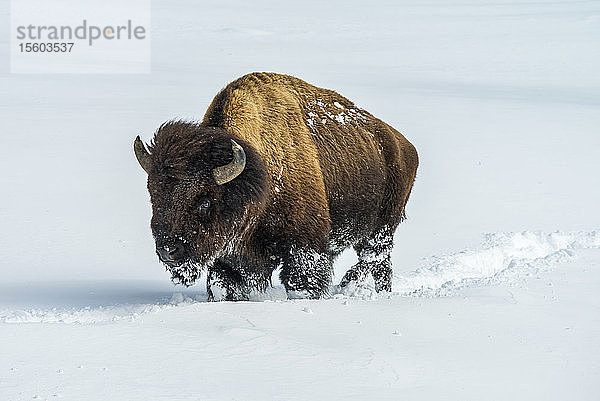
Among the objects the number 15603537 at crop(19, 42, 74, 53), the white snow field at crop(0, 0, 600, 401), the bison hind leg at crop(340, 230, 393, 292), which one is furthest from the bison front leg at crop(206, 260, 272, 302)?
the number 15603537 at crop(19, 42, 74, 53)

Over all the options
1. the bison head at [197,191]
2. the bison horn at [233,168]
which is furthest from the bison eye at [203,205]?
the bison horn at [233,168]

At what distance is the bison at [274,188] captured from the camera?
15.8 ft

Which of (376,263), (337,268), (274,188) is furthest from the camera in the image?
(337,268)

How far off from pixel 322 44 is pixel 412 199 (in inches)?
670

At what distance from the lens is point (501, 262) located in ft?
23.2

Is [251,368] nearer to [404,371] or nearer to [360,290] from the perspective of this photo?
[404,371]

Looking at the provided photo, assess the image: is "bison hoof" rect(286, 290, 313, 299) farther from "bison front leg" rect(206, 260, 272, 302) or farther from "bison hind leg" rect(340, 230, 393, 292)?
"bison hind leg" rect(340, 230, 393, 292)

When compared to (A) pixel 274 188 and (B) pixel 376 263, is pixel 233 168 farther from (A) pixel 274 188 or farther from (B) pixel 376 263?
(B) pixel 376 263

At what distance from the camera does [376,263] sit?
638 cm

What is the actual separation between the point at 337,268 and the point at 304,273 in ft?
6.32

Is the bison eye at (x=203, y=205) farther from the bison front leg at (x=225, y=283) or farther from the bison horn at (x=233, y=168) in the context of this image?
the bison front leg at (x=225, y=283)

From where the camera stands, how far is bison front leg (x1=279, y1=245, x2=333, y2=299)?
533cm

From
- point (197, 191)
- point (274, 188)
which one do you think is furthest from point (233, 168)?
point (274, 188)

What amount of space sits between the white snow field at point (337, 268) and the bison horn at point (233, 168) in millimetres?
726
